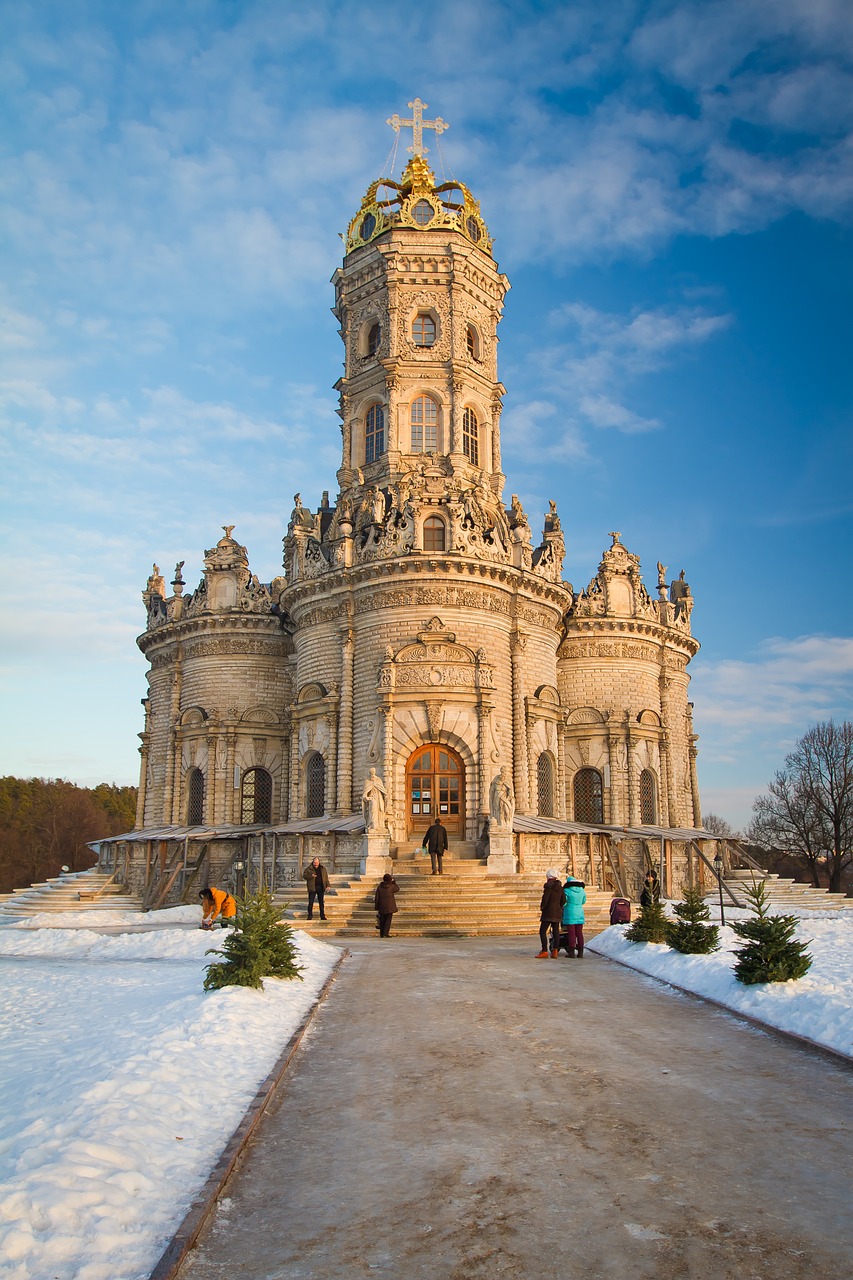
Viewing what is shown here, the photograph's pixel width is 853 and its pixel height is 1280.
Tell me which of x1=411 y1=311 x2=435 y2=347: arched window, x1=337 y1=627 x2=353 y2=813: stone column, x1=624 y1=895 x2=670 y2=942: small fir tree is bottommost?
x1=624 y1=895 x2=670 y2=942: small fir tree

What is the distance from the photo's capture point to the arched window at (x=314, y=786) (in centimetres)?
3584

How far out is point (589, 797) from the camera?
4200cm

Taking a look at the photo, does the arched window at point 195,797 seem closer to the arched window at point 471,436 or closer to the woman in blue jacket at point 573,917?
the arched window at point 471,436

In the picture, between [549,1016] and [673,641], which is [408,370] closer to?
[673,641]

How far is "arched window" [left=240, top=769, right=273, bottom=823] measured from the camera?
4134cm

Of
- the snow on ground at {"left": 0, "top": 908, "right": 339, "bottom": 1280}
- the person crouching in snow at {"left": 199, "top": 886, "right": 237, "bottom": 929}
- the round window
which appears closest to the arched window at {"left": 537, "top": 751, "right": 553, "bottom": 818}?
the person crouching in snow at {"left": 199, "top": 886, "right": 237, "bottom": 929}

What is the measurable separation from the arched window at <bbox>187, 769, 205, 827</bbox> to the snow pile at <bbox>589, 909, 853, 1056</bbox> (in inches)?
976

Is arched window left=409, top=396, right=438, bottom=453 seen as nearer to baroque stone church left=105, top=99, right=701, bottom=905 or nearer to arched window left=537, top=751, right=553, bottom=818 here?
baroque stone church left=105, top=99, right=701, bottom=905

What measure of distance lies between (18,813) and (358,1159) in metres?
99.2

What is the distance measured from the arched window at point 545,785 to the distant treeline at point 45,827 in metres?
62.5

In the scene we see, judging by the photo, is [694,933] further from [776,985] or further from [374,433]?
[374,433]

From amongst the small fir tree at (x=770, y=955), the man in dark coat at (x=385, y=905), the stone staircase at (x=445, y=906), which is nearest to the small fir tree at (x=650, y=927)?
the stone staircase at (x=445, y=906)

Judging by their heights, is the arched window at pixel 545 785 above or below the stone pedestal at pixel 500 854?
above

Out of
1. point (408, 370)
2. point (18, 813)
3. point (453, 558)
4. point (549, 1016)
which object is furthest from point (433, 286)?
point (18, 813)
